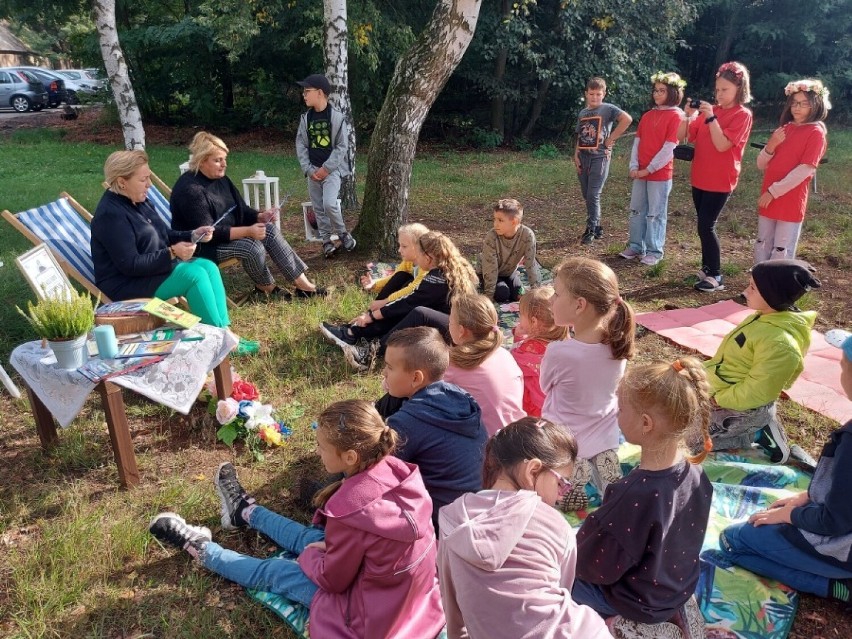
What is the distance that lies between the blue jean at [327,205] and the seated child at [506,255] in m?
1.96

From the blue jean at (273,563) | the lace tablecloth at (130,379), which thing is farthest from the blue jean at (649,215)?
the blue jean at (273,563)

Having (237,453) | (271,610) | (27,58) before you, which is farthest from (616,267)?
(27,58)

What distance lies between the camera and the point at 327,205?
688 centimetres

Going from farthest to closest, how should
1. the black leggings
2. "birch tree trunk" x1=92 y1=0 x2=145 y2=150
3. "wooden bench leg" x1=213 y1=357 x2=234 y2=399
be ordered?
"birch tree trunk" x1=92 y1=0 x2=145 y2=150 < the black leggings < "wooden bench leg" x1=213 y1=357 x2=234 y2=399

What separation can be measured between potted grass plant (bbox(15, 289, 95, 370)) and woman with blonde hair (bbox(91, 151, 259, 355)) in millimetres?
1183

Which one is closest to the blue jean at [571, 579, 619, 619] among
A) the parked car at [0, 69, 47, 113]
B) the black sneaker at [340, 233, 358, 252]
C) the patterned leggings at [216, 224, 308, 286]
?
the patterned leggings at [216, 224, 308, 286]

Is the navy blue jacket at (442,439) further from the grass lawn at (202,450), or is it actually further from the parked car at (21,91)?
the parked car at (21,91)

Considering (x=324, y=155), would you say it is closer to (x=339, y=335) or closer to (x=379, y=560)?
(x=339, y=335)

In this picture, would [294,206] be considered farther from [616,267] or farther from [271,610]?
[271,610]

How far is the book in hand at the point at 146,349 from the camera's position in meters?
3.35

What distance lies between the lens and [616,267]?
6.91 meters

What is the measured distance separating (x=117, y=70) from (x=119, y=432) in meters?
7.21

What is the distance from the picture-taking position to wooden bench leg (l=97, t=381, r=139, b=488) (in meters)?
3.19

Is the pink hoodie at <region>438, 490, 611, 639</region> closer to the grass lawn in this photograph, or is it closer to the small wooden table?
the grass lawn
